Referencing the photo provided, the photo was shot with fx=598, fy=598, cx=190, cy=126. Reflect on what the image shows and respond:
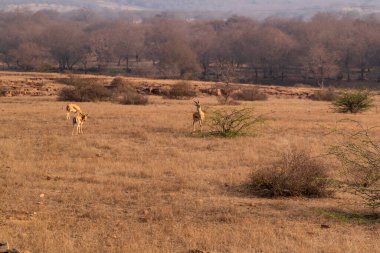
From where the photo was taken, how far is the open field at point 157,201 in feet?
24.6

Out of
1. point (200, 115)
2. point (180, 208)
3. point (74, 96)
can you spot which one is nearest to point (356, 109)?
point (200, 115)

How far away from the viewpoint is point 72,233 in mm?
7801

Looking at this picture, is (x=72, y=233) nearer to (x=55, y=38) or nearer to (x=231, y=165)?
(x=231, y=165)

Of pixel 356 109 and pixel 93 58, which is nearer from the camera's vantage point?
pixel 356 109

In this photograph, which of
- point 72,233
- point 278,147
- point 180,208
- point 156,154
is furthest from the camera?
point 278,147

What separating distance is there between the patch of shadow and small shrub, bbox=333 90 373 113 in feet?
64.0

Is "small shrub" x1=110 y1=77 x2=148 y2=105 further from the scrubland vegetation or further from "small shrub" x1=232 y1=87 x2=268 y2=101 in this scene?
"small shrub" x1=232 y1=87 x2=268 y2=101

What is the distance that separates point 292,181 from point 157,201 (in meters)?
2.43

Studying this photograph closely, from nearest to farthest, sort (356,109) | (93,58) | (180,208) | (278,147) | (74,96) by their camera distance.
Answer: (180,208) < (278,147) < (356,109) < (74,96) < (93,58)

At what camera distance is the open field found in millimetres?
7500

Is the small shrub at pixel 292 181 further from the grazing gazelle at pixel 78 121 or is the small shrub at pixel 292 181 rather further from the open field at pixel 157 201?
the grazing gazelle at pixel 78 121

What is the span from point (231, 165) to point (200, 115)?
18.8 ft

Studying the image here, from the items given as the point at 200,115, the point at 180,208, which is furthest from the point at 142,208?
the point at 200,115

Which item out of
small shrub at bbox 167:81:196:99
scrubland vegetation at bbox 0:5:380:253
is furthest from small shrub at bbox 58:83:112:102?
small shrub at bbox 167:81:196:99
